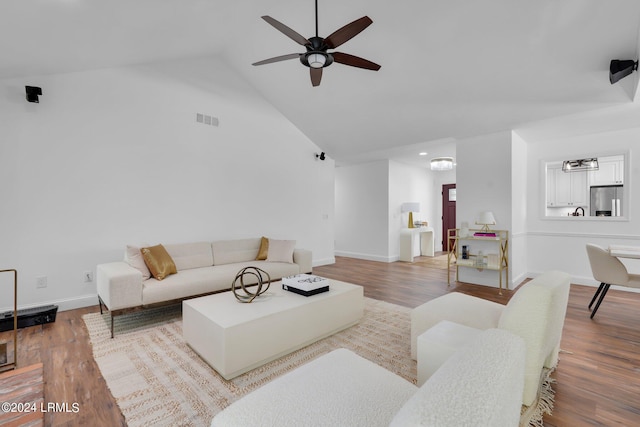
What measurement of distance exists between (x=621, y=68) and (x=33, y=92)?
6169 millimetres

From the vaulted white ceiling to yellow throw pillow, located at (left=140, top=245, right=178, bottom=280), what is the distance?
227 centimetres

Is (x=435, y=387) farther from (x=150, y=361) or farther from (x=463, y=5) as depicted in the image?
(x=463, y=5)

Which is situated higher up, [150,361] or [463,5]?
[463,5]

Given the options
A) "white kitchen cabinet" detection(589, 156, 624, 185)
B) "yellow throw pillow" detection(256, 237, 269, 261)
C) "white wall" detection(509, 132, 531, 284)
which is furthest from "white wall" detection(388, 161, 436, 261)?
"white kitchen cabinet" detection(589, 156, 624, 185)

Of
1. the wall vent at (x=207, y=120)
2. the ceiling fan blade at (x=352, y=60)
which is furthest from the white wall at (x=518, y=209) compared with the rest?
the wall vent at (x=207, y=120)

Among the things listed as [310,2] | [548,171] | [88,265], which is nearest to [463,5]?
[310,2]

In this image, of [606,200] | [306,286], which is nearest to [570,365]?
[306,286]

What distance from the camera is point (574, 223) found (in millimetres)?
4887

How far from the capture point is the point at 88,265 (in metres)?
3.60

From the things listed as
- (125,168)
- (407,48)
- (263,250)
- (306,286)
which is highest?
(407,48)

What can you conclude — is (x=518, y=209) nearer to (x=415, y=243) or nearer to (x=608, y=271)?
(x=608, y=271)

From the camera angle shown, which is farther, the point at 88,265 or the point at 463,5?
the point at 88,265

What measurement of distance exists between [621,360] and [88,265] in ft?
18.2

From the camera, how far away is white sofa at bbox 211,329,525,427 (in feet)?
1.95
